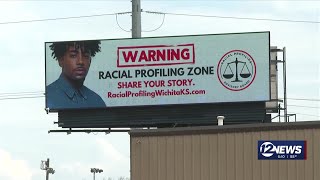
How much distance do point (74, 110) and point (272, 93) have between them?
32.9 ft

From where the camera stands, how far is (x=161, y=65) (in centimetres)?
3600

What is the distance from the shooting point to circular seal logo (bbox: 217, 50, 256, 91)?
35.3 m

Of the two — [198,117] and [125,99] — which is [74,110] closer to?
[125,99]

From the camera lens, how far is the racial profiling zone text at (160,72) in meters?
35.7

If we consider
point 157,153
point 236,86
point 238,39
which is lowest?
point 157,153

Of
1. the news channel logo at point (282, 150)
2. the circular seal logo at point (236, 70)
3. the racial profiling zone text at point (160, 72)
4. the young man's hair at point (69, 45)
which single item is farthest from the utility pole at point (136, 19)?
the news channel logo at point (282, 150)

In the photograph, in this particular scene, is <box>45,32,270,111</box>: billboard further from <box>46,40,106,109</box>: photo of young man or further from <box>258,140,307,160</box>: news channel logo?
<box>258,140,307,160</box>: news channel logo

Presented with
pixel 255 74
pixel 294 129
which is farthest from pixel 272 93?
pixel 294 129

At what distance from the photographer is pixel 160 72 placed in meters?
36.0

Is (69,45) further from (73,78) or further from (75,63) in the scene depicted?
(73,78)

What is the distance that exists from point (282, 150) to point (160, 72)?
1473 centimetres

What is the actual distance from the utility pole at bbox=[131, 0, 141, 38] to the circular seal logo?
452 cm

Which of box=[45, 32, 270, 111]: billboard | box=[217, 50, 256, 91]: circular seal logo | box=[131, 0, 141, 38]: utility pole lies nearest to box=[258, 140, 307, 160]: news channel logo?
box=[45, 32, 270, 111]: billboard

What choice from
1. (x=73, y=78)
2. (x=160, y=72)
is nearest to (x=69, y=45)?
(x=73, y=78)
